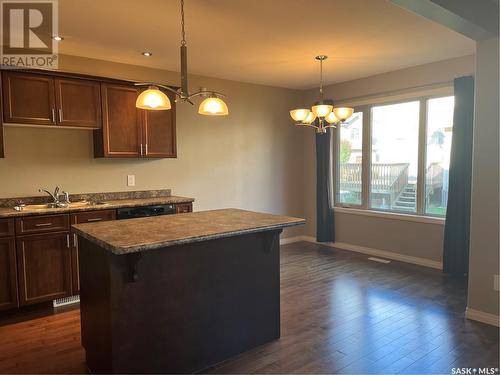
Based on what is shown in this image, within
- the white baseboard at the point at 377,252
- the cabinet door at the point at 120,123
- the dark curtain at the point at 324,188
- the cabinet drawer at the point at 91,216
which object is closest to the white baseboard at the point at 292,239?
the white baseboard at the point at 377,252

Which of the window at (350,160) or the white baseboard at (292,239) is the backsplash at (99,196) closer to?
the white baseboard at (292,239)

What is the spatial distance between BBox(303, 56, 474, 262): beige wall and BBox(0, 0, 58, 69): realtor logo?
154 inches

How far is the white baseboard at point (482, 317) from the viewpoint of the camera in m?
2.95

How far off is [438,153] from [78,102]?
4291 millimetres

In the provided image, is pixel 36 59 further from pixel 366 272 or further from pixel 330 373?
pixel 366 272

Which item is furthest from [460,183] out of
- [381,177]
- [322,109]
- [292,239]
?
[292,239]

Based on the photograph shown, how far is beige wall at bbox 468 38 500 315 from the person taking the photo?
9.55 ft

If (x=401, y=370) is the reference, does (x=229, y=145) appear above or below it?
above

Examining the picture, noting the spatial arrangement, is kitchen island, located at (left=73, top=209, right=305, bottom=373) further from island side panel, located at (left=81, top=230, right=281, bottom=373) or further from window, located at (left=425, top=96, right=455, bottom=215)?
window, located at (left=425, top=96, right=455, bottom=215)

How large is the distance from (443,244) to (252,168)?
282cm

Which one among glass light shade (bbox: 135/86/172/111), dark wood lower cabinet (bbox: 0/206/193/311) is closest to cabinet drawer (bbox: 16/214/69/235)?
dark wood lower cabinet (bbox: 0/206/193/311)

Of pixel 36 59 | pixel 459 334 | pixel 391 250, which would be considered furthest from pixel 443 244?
pixel 36 59

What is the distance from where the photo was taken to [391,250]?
508 cm

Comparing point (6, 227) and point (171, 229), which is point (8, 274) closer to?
point (6, 227)
